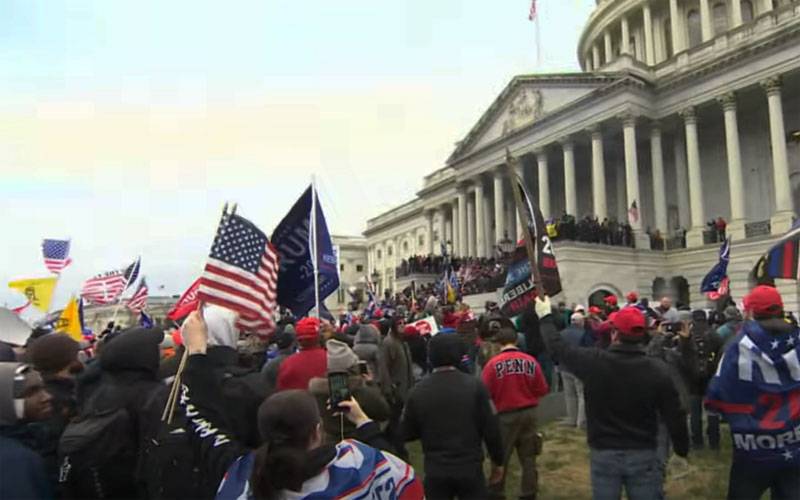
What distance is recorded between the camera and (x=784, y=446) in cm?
388

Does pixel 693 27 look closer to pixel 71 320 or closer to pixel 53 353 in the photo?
pixel 71 320

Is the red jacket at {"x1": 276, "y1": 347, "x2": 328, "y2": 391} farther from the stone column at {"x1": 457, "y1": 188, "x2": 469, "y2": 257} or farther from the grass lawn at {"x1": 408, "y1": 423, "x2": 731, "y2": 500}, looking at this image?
the stone column at {"x1": 457, "y1": 188, "x2": 469, "y2": 257}

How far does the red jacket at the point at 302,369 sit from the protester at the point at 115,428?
5.31ft

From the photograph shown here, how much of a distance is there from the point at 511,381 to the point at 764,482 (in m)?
2.37

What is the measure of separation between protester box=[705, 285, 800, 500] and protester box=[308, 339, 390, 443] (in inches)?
87.1

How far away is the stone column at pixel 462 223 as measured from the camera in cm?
4591

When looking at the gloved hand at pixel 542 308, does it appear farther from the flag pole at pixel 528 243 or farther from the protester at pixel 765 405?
the protester at pixel 765 405

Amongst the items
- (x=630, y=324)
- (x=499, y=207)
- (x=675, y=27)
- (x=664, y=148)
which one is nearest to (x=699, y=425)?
(x=630, y=324)

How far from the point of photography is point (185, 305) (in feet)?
24.3

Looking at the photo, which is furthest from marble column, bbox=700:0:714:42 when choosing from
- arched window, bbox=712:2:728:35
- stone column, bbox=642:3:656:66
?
stone column, bbox=642:3:656:66

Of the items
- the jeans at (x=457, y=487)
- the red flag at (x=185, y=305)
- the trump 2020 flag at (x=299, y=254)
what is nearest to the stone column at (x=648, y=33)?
the red flag at (x=185, y=305)

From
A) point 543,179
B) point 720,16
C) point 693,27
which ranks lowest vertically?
point 543,179

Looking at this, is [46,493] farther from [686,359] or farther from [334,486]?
[686,359]

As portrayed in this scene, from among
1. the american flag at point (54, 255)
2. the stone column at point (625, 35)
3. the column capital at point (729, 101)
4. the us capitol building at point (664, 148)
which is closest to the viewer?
the american flag at point (54, 255)
